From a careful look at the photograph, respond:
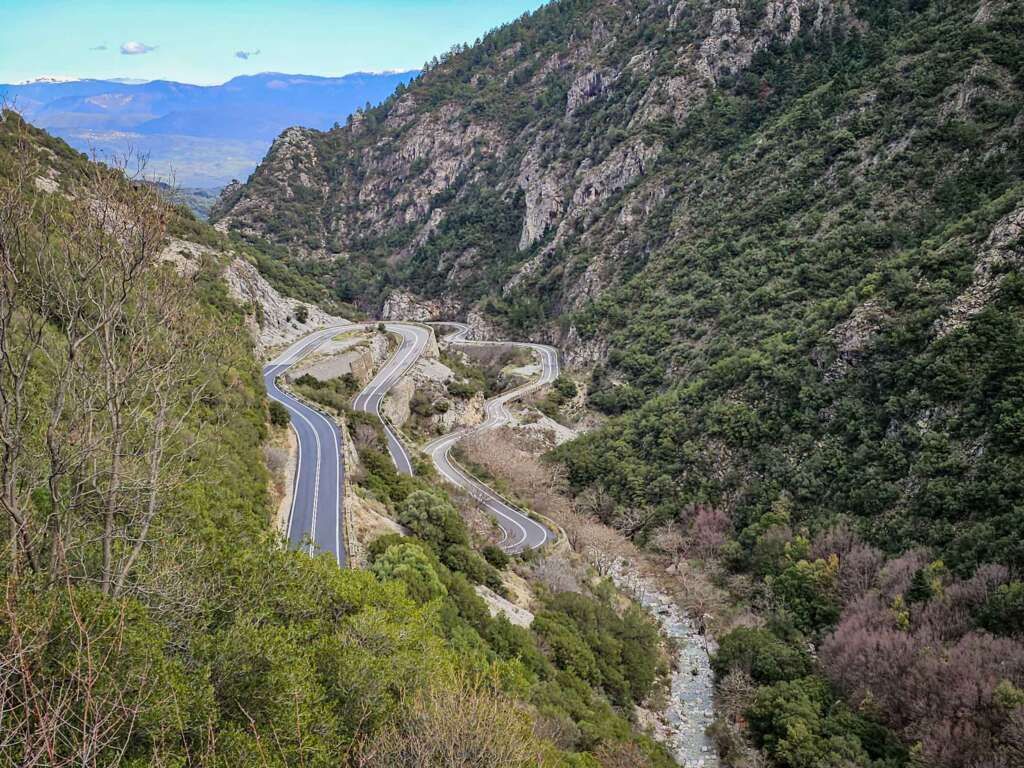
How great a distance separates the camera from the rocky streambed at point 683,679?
80.0 ft

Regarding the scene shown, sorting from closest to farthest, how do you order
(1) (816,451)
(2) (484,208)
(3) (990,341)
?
1. (3) (990,341)
2. (1) (816,451)
3. (2) (484,208)

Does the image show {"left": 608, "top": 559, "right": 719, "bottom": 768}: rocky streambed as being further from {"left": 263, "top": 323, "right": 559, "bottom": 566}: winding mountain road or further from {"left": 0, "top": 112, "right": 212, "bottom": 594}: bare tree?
{"left": 0, "top": 112, "right": 212, "bottom": 594}: bare tree

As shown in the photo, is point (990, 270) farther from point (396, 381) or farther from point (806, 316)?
point (396, 381)

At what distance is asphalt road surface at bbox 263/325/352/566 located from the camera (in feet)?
73.7

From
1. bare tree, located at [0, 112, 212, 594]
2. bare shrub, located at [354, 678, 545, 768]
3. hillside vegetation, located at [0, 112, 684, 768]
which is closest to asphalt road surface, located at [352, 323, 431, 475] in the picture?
hillside vegetation, located at [0, 112, 684, 768]

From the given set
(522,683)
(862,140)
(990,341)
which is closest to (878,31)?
(862,140)

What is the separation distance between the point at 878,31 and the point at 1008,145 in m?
37.7

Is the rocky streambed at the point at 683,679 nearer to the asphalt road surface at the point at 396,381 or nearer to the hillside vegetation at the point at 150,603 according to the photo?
the hillside vegetation at the point at 150,603

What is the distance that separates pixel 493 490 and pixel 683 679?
1786cm

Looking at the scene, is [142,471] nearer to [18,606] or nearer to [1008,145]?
[18,606]

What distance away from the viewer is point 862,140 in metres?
56.8

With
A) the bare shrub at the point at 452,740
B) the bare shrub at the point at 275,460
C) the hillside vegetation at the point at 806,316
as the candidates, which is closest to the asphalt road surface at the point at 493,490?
the hillside vegetation at the point at 806,316

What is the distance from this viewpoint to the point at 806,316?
148 feet

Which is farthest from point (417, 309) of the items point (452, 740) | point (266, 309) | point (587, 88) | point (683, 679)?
point (452, 740)
